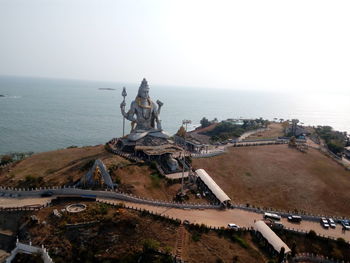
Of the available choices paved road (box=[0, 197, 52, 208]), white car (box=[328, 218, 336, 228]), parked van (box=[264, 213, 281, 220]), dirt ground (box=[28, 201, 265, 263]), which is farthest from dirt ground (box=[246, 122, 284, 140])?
paved road (box=[0, 197, 52, 208])

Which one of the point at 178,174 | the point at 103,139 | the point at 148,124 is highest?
the point at 148,124

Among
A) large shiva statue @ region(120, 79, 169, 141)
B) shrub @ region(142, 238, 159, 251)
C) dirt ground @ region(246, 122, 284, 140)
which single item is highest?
large shiva statue @ region(120, 79, 169, 141)

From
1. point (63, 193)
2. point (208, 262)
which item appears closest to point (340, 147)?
point (208, 262)

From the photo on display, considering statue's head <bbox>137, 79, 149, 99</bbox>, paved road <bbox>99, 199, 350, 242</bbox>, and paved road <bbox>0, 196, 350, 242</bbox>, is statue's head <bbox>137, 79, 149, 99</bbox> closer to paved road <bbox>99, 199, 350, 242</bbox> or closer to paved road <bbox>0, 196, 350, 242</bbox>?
paved road <bbox>0, 196, 350, 242</bbox>

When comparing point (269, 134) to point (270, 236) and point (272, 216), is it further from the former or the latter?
point (270, 236)

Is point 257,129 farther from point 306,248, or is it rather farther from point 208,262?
point 208,262
